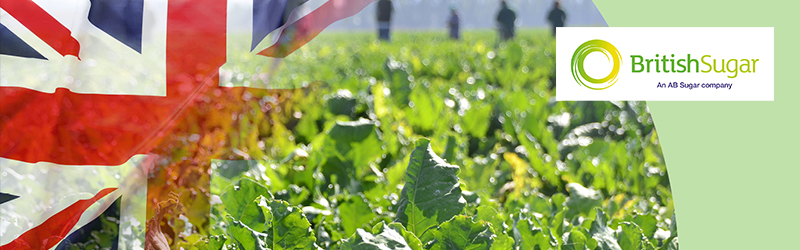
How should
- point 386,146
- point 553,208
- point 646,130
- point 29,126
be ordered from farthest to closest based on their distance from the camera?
point 646,130 → point 386,146 → point 553,208 → point 29,126

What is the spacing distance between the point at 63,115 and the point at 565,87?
150 cm

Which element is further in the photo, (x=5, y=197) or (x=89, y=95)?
(x=89, y=95)

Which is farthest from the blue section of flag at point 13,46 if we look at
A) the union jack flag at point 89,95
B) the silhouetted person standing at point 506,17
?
the silhouetted person standing at point 506,17

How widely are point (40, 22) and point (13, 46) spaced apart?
69 mm

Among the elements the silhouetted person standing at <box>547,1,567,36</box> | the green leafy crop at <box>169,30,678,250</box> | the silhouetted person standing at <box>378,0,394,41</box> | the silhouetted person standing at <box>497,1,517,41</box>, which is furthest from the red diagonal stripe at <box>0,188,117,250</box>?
the silhouetted person standing at <box>378,0,394,41</box>

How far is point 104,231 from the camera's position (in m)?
1.15

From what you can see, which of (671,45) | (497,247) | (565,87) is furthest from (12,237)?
(671,45)

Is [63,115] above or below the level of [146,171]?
above

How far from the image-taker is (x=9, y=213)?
3.53 feet

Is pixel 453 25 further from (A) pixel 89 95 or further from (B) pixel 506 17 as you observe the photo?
(A) pixel 89 95

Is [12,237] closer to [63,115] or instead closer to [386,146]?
[63,115]

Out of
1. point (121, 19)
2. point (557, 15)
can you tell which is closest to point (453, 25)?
point (557, 15)

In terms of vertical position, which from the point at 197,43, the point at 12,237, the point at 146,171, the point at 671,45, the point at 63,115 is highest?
the point at 671,45

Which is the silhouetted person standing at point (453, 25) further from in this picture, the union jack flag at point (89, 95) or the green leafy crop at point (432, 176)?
the union jack flag at point (89, 95)
